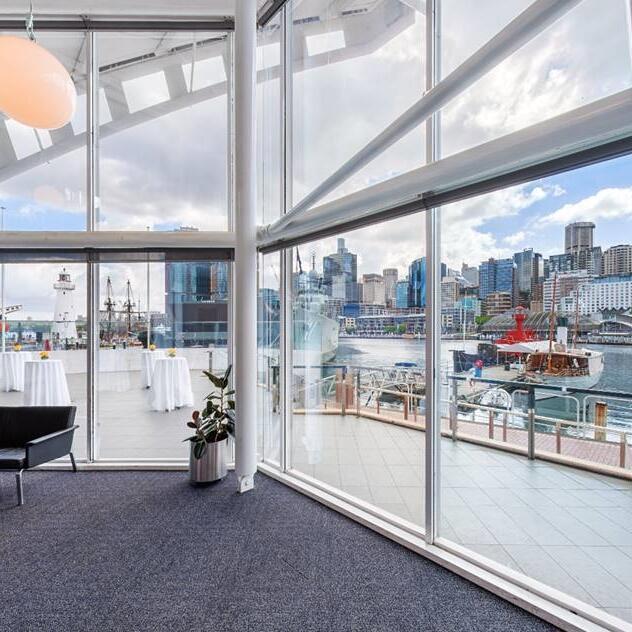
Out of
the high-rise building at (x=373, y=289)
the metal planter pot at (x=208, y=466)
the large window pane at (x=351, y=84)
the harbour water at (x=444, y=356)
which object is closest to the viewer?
the harbour water at (x=444, y=356)

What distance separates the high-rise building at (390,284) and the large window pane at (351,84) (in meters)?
0.78

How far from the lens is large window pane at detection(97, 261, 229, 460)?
4422mm

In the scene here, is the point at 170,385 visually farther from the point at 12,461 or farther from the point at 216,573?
the point at 216,573

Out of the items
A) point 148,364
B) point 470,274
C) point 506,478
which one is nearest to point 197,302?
point 148,364

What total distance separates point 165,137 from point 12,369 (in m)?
3.43

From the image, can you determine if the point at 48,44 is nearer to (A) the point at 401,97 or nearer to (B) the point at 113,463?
(A) the point at 401,97

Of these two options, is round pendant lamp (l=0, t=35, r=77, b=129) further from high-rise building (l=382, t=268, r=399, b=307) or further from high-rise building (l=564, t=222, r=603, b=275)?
high-rise building (l=564, t=222, r=603, b=275)

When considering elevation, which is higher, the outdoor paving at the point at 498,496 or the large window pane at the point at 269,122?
the large window pane at the point at 269,122

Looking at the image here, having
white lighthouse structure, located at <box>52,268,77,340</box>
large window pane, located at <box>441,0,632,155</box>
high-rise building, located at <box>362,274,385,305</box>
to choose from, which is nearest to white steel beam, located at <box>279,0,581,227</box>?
large window pane, located at <box>441,0,632,155</box>

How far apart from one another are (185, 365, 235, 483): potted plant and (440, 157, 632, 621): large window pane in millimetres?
2202

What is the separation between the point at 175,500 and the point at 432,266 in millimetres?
3098

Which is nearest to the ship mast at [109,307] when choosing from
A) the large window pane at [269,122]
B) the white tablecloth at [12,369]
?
the white tablecloth at [12,369]

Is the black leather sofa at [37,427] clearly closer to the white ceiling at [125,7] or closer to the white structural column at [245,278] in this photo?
the white structural column at [245,278]

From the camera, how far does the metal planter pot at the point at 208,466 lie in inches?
148
